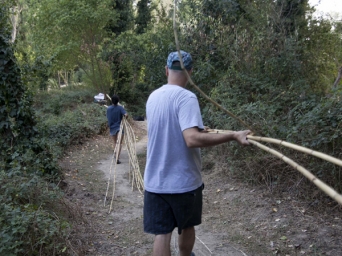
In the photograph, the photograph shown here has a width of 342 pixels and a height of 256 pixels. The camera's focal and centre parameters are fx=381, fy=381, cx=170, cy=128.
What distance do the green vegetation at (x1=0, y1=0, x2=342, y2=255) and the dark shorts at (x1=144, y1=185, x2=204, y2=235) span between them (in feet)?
3.75

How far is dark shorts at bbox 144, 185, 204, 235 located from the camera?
8.76 feet

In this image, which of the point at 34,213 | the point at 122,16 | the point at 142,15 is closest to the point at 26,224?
the point at 34,213

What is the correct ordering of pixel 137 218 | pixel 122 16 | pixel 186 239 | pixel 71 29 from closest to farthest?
pixel 186 239
pixel 137 218
pixel 71 29
pixel 122 16

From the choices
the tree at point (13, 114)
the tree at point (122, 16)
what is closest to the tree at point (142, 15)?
the tree at point (122, 16)

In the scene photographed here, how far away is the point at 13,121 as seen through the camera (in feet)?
18.7

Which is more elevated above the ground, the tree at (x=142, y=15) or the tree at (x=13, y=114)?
the tree at (x=142, y=15)

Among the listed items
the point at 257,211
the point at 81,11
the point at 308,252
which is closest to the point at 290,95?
the point at 257,211

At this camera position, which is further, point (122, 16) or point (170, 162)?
point (122, 16)

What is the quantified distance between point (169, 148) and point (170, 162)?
0.32ft

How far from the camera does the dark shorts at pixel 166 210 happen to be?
105 inches

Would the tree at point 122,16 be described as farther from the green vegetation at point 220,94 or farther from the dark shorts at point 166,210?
the dark shorts at point 166,210

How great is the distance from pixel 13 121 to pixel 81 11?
11.9 meters

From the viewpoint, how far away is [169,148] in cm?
262

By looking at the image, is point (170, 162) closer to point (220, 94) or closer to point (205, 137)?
point (205, 137)
